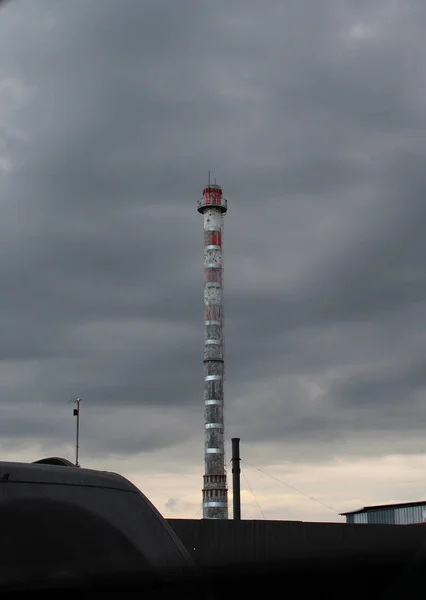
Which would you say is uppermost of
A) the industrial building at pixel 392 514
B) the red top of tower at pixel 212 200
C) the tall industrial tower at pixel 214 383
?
the red top of tower at pixel 212 200

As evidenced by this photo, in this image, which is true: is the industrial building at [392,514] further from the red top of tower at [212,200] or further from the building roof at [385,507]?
the red top of tower at [212,200]

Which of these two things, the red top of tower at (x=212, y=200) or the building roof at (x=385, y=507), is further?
the red top of tower at (x=212, y=200)

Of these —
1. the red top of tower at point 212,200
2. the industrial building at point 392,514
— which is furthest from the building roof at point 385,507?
the red top of tower at point 212,200

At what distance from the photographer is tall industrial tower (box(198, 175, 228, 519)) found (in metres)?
76.2

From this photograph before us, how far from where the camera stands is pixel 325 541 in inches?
101

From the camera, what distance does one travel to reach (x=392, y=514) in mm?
60625

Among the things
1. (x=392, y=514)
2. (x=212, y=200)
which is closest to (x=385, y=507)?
(x=392, y=514)

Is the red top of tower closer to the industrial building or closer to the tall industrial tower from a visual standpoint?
the tall industrial tower

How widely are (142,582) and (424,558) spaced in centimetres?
134

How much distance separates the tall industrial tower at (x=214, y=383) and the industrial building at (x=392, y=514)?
13.9m

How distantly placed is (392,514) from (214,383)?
22.4 m

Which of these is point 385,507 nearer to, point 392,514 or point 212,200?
point 392,514

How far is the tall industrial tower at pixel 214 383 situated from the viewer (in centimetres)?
7619

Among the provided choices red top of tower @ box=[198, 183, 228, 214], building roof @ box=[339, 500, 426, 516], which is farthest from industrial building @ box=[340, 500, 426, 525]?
red top of tower @ box=[198, 183, 228, 214]
